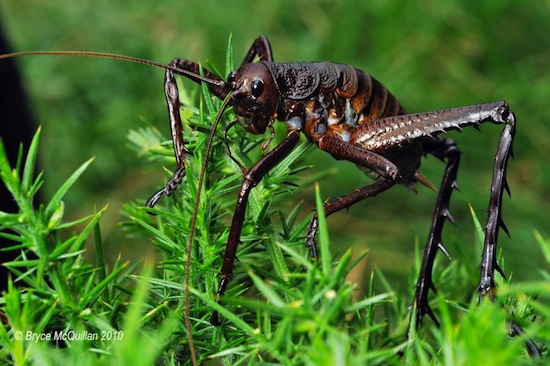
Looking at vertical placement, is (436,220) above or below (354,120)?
below

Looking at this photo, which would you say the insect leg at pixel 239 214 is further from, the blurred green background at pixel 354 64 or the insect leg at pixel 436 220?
the blurred green background at pixel 354 64

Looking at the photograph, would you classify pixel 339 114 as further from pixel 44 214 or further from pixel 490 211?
pixel 44 214

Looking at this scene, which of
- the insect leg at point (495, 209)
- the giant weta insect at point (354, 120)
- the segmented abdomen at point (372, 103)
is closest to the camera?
the insect leg at point (495, 209)

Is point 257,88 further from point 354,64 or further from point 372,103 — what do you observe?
point 354,64

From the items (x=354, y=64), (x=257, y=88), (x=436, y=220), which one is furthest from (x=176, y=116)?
(x=354, y=64)

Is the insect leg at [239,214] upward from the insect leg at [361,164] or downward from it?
upward

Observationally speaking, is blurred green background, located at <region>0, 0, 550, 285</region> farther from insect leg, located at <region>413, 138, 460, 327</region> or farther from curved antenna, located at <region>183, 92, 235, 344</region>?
curved antenna, located at <region>183, 92, 235, 344</region>

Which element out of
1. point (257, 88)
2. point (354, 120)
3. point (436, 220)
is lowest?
point (436, 220)

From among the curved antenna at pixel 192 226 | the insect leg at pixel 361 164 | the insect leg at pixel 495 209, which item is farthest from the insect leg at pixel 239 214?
the insect leg at pixel 495 209
